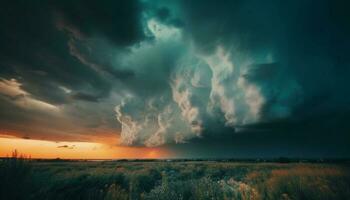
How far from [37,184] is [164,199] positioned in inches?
239

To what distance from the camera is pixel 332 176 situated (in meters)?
12.8

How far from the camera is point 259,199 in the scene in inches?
349

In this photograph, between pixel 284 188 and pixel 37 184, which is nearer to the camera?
pixel 37 184

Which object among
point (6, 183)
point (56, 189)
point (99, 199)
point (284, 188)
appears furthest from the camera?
point (284, 188)

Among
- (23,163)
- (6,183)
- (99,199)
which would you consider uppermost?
(23,163)

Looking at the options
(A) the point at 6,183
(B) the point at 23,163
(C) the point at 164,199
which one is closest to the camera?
(A) the point at 6,183

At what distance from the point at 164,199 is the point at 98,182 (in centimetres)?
751

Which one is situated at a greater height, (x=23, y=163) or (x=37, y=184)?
(x=23, y=163)

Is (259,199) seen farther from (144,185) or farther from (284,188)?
(144,185)

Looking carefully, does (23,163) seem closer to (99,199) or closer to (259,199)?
(99,199)

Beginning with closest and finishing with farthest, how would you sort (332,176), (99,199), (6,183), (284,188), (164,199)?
1. (6,183)
2. (99,199)
3. (164,199)
4. (284,188)
5. (332,176)

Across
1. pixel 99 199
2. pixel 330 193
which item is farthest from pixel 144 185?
pixel 330 193

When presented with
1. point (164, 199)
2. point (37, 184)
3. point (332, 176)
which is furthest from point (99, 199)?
point (332, 176)

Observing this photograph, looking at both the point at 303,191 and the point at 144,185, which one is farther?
the point at 144,185
